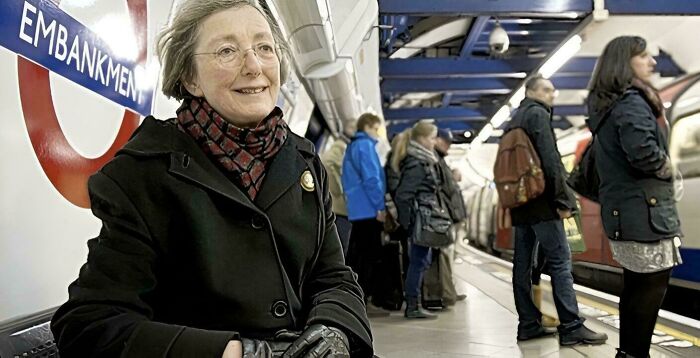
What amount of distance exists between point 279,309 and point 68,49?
34.7 inches

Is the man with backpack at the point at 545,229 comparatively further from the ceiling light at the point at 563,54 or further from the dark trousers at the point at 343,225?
the ceiling light at the point at 563,54

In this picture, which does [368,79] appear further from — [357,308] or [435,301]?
[357,308]

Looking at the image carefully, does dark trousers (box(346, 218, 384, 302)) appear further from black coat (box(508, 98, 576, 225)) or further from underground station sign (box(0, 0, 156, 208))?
underground station sign (box(0, 0, 156, 208))

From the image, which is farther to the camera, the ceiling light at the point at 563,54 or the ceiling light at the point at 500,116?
the ceiling light at the point at 500,116

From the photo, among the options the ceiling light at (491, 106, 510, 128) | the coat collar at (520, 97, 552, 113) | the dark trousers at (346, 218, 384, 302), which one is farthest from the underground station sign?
the ceiling light at (491, 106, 510, 128)

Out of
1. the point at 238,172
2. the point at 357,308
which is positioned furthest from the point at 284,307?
the point at 238,172

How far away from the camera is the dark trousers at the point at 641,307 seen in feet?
9.46

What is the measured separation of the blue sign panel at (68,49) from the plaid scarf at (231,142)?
39 cm

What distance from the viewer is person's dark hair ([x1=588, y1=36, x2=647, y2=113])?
3033 mm

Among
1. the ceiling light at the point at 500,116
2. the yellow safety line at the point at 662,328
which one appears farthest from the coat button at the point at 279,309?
the ceiling light at the point at 500,116

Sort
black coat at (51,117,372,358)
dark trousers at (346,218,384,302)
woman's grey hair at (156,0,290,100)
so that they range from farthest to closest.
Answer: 1. dark trousers at (346,218,384,302)
2. woman's grey hair at (156,0,290,100)
3. black coat at (51,117,372,358)

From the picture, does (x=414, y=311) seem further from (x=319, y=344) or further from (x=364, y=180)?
(x=319, y=344)

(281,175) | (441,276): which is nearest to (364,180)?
(441,276)

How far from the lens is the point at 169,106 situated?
2604 millimetres
